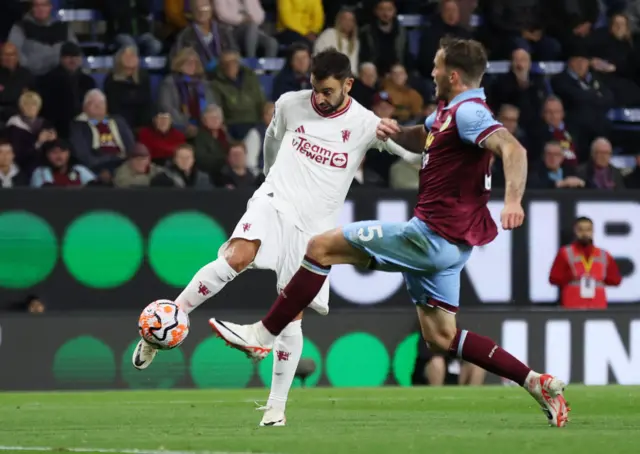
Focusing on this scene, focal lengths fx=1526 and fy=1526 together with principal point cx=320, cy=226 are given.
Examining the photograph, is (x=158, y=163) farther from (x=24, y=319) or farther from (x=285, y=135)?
(x=285, y=135)

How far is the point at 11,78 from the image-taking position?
1616 centimetres

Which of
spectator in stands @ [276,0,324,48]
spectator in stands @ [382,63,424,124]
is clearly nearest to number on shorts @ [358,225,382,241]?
spectator in stands @ [382,63,424,124]

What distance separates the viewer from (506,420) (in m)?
9.51

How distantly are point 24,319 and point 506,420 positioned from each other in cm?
651

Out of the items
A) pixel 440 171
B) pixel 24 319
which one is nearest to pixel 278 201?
pixel 440 171

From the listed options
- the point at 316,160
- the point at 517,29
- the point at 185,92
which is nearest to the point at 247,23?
the point at 185,92

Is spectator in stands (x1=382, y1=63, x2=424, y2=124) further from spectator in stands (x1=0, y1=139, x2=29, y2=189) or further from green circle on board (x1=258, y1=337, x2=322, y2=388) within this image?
spectator in stands (x1=0, y1=139, x2=29, y2=189)

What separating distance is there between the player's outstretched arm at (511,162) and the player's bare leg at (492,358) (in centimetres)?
114

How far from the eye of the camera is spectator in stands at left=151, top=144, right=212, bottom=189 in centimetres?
1542

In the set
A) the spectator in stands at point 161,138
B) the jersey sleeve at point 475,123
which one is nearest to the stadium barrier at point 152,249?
the spectator in stands at point 161,138

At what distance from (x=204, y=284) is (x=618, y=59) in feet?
37.2

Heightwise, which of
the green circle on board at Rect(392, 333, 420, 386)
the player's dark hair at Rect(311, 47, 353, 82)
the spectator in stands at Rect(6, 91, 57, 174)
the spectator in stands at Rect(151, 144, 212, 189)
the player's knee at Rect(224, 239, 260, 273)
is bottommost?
the green circle on board at Rect(392, 333, 420, 386)

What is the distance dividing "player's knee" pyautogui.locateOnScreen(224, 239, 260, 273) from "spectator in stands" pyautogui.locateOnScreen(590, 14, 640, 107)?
10517mm

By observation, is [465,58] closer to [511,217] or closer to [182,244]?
[511,217]
